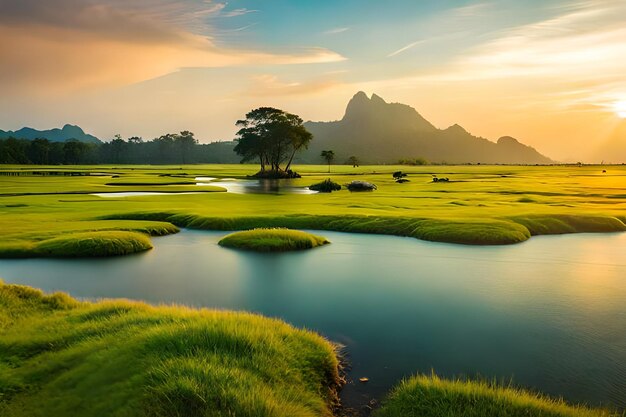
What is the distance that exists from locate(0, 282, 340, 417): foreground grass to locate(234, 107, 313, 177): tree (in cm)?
12791

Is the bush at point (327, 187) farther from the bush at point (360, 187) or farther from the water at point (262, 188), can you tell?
the bush at point (360, 187)

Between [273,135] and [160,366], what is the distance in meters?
134

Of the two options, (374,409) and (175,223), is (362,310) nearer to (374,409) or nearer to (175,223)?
(374,409)

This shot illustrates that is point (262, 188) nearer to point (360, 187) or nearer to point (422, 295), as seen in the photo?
point (360, 187)

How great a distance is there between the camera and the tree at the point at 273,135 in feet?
465

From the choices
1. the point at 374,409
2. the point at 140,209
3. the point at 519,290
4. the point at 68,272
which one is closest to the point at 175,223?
the point at 140,209

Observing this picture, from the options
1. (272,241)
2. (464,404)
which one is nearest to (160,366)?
(464,404)

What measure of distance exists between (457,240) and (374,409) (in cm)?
2705

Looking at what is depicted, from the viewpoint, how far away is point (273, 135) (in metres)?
141

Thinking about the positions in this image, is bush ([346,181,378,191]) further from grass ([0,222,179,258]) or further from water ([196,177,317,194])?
Answer: grass ([0,222,179,258])

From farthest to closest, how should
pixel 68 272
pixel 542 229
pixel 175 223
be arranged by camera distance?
1. pixel 175 223
2. pixel 542 229
3. pixel 68 272

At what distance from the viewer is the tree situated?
465 ft

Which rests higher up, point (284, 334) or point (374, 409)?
point (284, 334)

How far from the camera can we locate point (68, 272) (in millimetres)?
26438
